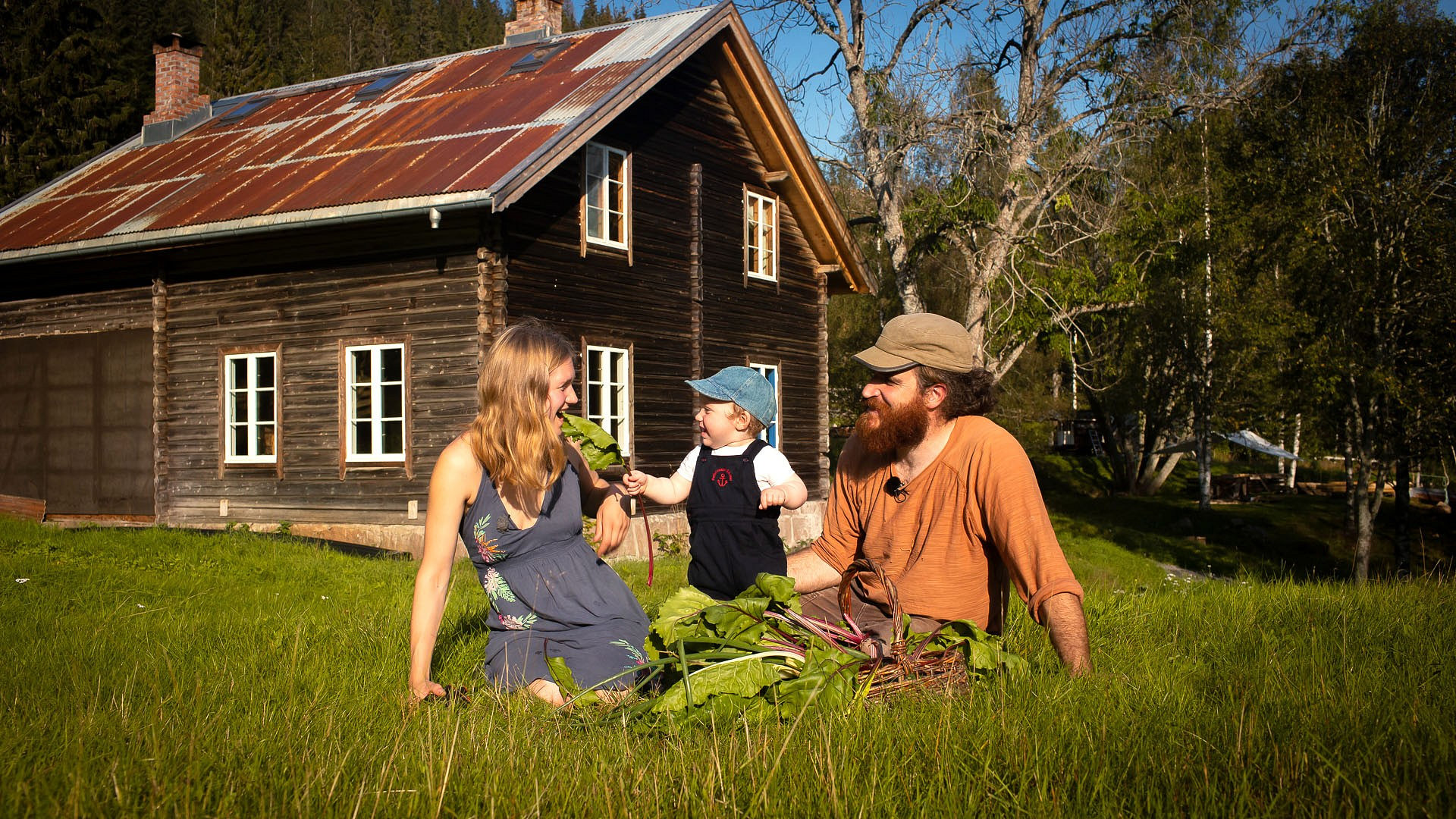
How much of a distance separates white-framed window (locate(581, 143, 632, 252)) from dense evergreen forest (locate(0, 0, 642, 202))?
323 inches

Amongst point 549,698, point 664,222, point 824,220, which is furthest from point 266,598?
point 824,220

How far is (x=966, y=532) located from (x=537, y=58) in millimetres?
14773

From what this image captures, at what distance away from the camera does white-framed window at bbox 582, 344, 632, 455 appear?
605 inches

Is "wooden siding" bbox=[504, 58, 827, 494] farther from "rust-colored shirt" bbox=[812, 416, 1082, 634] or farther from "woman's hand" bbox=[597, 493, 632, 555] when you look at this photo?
"rust-colored shirt" bbox=[812, 416, 1082, 634]

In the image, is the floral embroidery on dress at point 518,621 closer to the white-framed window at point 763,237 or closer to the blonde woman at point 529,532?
the blonde woman at point 529,532

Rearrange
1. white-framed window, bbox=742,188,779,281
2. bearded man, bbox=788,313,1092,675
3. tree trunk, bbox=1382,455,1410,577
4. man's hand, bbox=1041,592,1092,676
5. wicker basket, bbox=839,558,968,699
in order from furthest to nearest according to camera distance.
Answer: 1. white-framed window, bbox=742,188,779,281
2. tree trunk, bbox=1382,455,1410,577
3. bearded man, bbox=788,313,1092,675
4. man's hand, bbox=1041,592,1092,676
5. wicker basket, bbox=839,558,968,699

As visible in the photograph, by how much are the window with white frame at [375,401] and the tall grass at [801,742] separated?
9239mm

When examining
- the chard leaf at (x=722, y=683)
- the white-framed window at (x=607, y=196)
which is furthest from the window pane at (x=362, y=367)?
the chard leaf at (x=722, y=683)

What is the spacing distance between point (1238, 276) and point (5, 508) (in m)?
23.9

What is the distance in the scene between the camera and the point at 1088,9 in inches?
803

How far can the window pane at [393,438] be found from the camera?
14.4 metres

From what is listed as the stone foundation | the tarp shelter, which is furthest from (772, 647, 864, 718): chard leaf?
the tarp shelter

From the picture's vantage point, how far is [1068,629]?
3559 mm

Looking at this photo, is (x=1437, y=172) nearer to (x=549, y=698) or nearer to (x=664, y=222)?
(x=664, y=222)
